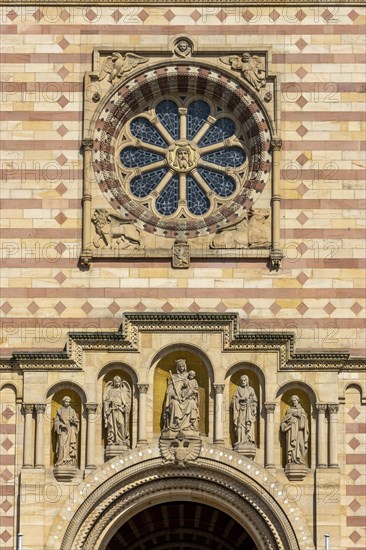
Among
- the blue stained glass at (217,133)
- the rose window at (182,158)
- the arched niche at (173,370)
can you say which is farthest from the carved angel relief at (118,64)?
the arched niche at (173,370)

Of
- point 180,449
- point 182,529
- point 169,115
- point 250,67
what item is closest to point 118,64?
point 169,115

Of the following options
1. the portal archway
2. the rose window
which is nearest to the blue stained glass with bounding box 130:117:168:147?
the rose window

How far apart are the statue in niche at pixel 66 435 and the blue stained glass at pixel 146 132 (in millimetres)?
4821

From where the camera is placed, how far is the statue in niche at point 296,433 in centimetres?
3762

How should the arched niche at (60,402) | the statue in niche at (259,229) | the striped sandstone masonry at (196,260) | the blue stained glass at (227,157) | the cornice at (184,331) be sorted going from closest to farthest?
the cornice at (184,331) → the arched niche at (60,402) → the striped sandstone masonry at (196,260) → the statue in niche at (259,229) → the blue stained glass at (227,157)

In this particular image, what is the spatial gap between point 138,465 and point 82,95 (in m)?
6.45

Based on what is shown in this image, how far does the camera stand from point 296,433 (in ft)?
124

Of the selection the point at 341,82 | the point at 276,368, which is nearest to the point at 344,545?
the point at 276,368

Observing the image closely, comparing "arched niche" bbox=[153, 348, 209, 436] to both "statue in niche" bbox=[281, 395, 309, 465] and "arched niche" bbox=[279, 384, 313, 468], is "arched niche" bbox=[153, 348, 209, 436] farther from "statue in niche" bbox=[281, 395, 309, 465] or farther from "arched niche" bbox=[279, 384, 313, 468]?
"statue in niche" bbox=[281, 395, 309, 465]

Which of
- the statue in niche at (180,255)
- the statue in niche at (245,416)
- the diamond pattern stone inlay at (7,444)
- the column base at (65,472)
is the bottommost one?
the column base at (65,472)

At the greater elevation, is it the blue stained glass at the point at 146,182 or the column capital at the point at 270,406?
the blue stained glass at the point at 146,182

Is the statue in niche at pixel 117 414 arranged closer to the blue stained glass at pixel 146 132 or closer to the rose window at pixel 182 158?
the rose window at pixel 182 158

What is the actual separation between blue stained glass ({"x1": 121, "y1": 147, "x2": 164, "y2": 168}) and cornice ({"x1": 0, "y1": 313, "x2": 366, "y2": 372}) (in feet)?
9.90

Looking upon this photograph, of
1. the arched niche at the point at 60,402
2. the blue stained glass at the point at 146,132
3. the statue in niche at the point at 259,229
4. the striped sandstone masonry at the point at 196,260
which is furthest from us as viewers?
the blue stained glass at the point at 146,132
